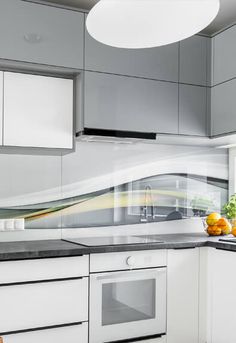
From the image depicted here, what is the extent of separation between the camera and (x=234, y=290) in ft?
9.45

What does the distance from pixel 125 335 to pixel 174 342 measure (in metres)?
0.39

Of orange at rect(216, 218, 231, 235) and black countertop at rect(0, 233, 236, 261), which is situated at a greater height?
orange at rect(216, 218, 231, 235)

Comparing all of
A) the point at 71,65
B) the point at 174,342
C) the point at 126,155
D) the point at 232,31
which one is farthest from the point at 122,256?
the point at 232,31

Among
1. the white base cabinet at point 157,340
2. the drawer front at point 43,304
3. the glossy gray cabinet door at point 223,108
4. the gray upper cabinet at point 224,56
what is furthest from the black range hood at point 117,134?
the white base cabinet at point 157,340

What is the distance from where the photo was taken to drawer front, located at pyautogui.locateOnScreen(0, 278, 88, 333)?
2.51 metres

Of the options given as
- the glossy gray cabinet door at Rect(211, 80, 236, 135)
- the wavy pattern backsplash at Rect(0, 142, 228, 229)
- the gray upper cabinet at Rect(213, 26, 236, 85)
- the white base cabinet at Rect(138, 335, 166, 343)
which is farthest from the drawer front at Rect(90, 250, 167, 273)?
the gray upper cabinet at Rect(213, 26, 236, 85)

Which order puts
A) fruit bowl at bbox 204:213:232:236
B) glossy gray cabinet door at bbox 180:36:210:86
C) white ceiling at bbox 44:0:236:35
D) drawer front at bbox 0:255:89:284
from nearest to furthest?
drawer front at bbox 0:255:89:284 < white ceiling at bbox 44:0:236:35 < glossy gray cabinet door at bbox 180:36:210:86 < fruit bowl at bbox 204:213:232:236

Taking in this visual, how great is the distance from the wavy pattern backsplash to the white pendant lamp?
1700mm

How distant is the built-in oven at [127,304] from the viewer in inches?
108

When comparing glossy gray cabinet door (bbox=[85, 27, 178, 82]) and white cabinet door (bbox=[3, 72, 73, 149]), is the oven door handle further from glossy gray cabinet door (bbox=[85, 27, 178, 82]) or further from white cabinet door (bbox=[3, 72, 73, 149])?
glossy gray cabinet door (bbox=[85, 27, 178, 82])

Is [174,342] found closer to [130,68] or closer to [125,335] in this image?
[125,335]

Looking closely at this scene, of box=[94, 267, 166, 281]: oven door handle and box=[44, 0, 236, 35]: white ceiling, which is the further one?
box=[44, 0, 236, 35]: white ceiling

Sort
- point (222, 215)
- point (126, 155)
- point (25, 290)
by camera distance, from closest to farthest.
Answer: point (25, 290) < point (126, 155) < point (222, 215)

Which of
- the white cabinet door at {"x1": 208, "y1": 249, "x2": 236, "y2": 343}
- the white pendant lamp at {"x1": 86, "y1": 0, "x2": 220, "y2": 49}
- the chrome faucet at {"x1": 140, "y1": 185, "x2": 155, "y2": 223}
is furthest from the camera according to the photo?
the chrome faucet at {"x1": 140, "y1": 185, "x2": 155, "y2": 223}
